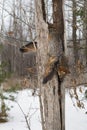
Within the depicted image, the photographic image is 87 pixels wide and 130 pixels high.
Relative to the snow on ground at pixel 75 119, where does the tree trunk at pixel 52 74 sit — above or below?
above

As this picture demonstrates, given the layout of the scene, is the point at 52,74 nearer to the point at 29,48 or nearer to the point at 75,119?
the point at 29,48

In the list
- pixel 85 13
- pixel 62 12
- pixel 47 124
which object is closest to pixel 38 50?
pixel 62 12

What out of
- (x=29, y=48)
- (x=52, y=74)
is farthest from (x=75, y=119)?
(x=52, y=74)

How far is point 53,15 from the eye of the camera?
15.2 ft

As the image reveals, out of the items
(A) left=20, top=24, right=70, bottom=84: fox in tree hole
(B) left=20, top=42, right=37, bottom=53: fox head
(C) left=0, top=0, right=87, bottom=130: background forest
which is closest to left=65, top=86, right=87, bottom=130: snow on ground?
(C) left=0, top=0, right=87, bottom=130: background forest

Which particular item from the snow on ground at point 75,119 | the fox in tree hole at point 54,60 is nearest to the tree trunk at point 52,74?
the fox in tree hole at point 54,60

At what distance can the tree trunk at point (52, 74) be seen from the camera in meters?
4.59

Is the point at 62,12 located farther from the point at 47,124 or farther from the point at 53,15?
the point at 47,124

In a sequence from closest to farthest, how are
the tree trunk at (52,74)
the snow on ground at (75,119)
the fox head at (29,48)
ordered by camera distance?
1. the tree trunk at (52,74)
2. the fox head at (29,48)
3. the snow on ground at (75,119)

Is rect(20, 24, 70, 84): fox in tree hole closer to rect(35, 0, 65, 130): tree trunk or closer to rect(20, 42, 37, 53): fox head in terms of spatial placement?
rect(35, 0, 65, 130): tree trunk

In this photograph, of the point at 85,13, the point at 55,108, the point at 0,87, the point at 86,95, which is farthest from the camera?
the point at 0,87

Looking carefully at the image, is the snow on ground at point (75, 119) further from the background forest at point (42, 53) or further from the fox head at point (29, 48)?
the fox head at point (29, 48)

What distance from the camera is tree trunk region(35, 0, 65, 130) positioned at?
181 inches

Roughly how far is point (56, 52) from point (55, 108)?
69cm
